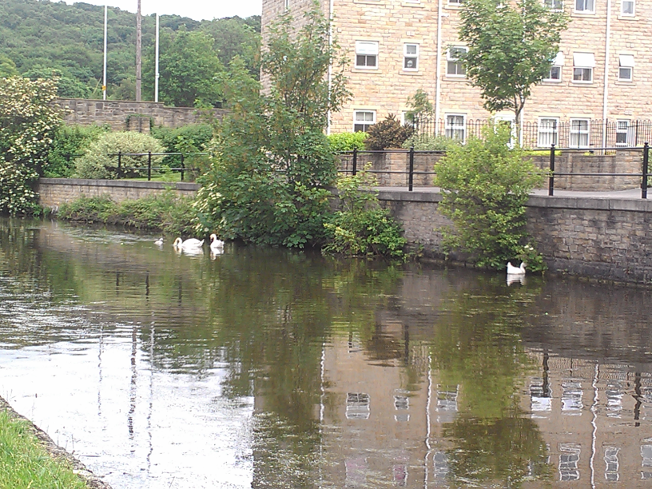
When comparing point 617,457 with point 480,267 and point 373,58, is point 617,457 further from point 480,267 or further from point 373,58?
point 373,58

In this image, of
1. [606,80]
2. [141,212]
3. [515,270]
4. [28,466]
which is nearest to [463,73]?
[606,80]

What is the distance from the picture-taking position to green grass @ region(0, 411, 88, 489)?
4.41m

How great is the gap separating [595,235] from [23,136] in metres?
26.9

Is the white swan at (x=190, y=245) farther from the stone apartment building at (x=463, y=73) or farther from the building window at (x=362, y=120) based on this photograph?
the building window at (x=362, y=120)

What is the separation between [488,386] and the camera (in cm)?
793

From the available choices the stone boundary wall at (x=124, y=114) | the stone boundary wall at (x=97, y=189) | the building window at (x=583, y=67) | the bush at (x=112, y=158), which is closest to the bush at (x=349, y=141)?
the stone boundary wall at (x=97, y=189)

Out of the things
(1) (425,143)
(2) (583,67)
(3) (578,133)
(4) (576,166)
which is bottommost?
(4) (576,166)

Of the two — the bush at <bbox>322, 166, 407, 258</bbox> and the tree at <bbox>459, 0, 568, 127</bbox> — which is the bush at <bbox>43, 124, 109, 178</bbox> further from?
the bush at <bbox>322, 166, 407, 258</bbox>

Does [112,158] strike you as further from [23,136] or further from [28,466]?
[28,466]

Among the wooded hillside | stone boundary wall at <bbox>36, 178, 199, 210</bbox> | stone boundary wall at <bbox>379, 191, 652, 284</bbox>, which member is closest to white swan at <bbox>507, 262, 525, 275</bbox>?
stone boundary wall at <bbox>379, 191, 652, 284</bbox>

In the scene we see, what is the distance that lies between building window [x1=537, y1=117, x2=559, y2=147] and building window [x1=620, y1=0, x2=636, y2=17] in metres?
5.62

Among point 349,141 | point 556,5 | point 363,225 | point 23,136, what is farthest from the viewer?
point 23,136

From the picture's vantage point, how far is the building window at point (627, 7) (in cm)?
3875

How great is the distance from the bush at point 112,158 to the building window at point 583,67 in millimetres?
17632
